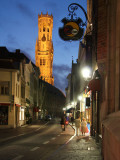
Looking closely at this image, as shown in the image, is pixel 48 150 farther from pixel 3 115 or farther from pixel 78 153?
pixel 3 115

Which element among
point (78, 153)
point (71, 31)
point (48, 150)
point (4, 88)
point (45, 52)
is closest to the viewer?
point (78, 153)

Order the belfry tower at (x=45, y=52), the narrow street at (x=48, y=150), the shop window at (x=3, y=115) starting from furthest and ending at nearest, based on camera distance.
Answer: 1. the belfry tower at (x=45, y=52)
2. the shop window at (x=3, y=115)
3. the narrow street at (x=48, y=150)

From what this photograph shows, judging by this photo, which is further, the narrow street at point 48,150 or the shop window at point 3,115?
the shop window at point 3,115

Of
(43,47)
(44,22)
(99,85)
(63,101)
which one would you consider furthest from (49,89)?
(99,85)

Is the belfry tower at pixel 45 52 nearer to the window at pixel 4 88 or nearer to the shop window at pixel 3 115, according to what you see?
the window at pixel 4 88

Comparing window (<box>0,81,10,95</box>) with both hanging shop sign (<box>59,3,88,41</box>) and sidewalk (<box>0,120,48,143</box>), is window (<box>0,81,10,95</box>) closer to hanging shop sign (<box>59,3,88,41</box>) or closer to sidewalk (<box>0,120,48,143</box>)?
sidewalk (<box>0,120,48,143</box>)

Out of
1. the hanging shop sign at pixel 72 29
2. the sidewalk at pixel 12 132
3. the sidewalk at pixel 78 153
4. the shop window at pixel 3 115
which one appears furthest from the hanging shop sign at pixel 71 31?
the shop window at pixel 3 115

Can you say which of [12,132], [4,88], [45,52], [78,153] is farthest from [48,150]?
[45,52]

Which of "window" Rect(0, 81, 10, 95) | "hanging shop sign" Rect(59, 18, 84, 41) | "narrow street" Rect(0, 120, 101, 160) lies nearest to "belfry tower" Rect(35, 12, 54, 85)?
"window" Rect(0, 81, 10, 95)

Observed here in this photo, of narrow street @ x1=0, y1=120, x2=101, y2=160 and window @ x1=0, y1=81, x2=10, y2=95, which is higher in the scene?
window @ x1=0, y1=81, x2=10, y2=95

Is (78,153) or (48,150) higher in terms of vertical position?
(78,153)

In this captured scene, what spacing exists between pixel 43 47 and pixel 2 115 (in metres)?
151

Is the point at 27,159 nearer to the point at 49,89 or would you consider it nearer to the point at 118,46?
the point at 118,46

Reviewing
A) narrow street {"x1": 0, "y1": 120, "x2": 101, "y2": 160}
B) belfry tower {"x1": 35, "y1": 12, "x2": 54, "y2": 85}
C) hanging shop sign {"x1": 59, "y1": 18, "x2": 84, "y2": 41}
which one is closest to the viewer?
narrow street {"x1": 0, "y1": 120, "x2": 101, "y2": 160}
